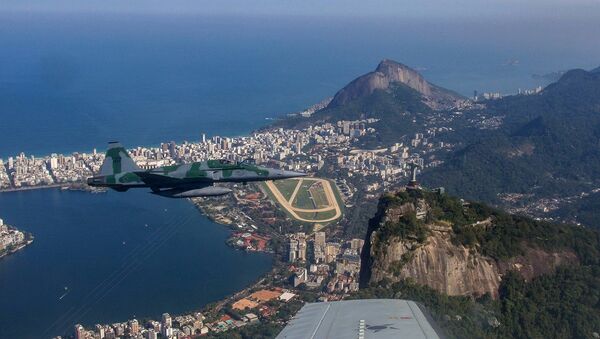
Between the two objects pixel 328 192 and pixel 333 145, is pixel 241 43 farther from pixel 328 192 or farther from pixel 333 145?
pixel 328 192

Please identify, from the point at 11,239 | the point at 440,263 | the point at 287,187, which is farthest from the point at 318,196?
the point at 440,263

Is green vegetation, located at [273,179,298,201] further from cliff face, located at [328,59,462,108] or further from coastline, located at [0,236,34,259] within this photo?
cliff face, located at [328,59,462,108]

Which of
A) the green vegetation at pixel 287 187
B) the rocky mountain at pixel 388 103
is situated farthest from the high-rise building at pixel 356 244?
the rocky mountain at pixel 388 103

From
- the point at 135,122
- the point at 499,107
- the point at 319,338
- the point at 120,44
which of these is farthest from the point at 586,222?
the point at 120,44

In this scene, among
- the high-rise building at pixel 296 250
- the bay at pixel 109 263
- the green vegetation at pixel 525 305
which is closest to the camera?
the green vegetation at pixel 525 305

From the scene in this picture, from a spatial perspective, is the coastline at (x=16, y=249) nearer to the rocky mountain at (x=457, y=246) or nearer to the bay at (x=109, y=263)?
the bay at (x=109, y=263)

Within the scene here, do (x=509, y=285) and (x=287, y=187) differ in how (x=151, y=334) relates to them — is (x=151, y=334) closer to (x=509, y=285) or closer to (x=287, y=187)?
(x=509, y=285)
